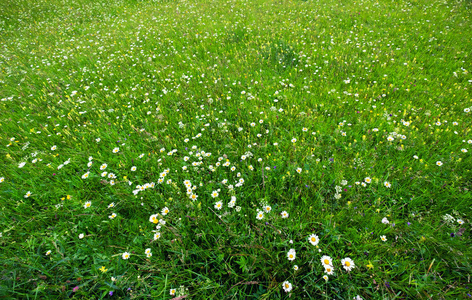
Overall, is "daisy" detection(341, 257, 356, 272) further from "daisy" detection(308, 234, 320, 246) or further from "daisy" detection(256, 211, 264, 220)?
"daisy" detection(256, 211, 264, 220)

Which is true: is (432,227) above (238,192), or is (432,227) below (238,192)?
above

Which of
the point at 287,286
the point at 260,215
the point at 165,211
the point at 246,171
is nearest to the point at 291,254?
Answer: the point at 287,286

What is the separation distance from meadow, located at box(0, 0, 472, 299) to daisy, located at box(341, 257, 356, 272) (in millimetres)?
19

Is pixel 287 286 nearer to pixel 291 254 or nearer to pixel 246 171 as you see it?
pixel 291 254

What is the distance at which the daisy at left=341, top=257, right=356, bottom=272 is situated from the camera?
174 centimetres

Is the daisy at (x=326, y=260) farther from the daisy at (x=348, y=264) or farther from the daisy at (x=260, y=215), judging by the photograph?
the daisy at (x=260, y=215)

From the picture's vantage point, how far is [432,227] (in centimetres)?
194

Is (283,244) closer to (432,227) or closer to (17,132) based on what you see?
(432,227)

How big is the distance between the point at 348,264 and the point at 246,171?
141 cm

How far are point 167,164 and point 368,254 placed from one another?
2.49 m

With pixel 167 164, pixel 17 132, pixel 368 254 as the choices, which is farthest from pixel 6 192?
pixel 368 254

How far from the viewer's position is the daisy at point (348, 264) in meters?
1.74

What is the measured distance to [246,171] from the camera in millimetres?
2635

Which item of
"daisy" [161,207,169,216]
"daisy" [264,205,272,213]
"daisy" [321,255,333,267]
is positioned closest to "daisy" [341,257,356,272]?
"daisy" [321,255,333,267]
